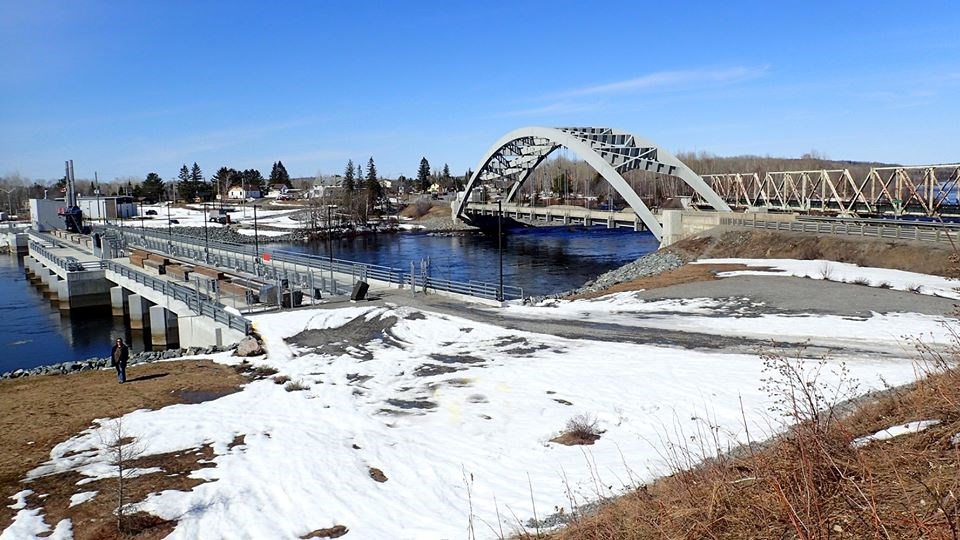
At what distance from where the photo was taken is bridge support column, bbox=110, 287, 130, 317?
41.9 meters

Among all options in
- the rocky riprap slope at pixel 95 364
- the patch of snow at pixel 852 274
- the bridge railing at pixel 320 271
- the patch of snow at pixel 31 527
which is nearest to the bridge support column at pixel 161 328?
the bridge railing at pixel 320 271

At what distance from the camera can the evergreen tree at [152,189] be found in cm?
15838

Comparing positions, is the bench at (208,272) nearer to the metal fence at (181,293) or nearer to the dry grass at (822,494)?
the metal fence at (181,293)

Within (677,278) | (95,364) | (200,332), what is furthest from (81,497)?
(677,278)

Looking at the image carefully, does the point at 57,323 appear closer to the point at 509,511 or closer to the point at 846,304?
the point at 509,511

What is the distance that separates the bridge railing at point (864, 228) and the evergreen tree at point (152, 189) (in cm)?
15247

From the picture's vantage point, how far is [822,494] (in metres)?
4.95

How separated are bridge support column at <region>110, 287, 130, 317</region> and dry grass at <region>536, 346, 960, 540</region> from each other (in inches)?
1702

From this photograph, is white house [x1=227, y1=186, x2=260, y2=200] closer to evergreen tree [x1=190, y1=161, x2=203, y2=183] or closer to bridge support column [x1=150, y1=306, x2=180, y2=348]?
evergreen tree [x1=190, y1=161, x2=203, y2=183]

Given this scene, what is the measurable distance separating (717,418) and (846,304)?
44.8 feet

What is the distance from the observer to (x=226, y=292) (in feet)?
100

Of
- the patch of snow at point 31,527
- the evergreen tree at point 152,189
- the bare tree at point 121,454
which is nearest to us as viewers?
the patch of snow at point 31,527

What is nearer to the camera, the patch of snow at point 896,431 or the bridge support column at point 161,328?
the patch of snow at point 896,431

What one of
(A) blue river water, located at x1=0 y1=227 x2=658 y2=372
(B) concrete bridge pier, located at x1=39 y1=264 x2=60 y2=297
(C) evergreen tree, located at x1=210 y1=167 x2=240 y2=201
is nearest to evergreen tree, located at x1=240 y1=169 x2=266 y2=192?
(C) evergreen tree, located at x1=210 y1=167 x2=240 y2=201
